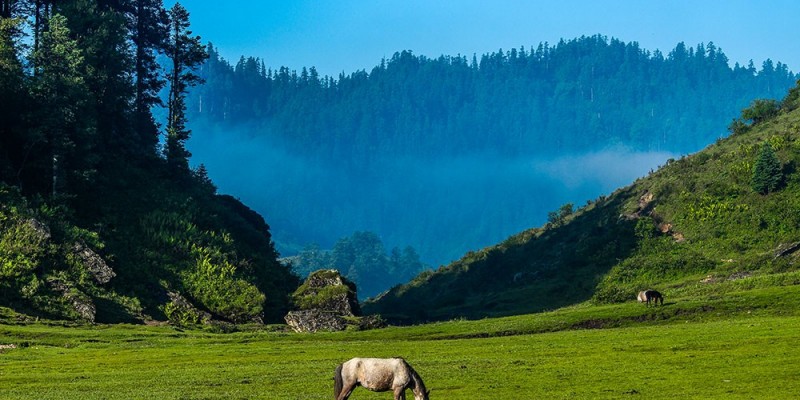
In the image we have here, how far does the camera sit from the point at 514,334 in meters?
90.4

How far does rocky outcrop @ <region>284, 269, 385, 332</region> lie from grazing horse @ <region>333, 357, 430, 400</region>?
2692 inches

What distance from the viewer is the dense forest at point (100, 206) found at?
364ft

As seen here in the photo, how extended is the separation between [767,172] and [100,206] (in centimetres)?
10210

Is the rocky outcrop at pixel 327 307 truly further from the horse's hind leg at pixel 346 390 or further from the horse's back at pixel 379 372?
the horse's back at pixel 379 372

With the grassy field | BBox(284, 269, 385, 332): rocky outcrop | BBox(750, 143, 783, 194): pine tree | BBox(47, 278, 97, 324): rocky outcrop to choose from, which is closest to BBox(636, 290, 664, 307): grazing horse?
the grassy field

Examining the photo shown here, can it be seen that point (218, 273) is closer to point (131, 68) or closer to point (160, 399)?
point (131, 68)

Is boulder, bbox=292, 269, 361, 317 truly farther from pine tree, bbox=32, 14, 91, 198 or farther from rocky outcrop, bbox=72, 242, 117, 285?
pine tree, bbox=32, 14, 91, 198

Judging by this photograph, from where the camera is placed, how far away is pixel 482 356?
222ft

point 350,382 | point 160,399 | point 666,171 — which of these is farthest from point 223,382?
point 666,171

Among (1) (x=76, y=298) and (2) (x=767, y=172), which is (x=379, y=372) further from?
(2) (x=767, y=172)

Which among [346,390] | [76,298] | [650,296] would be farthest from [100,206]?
[346,390]

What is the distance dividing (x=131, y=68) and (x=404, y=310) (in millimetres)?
68978

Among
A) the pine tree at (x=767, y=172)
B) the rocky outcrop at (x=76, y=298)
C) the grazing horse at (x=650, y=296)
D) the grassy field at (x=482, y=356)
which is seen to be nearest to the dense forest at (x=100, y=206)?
the rocky outcrop at (x=76, y=298)

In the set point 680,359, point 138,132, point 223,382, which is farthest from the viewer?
point 138,132
